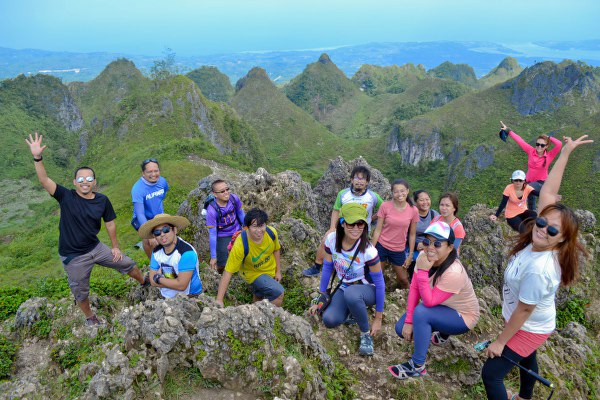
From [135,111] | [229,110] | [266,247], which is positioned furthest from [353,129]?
[266,247]

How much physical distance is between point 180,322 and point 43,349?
5117 mm

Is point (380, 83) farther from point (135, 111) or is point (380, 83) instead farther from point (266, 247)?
point (266, 247)

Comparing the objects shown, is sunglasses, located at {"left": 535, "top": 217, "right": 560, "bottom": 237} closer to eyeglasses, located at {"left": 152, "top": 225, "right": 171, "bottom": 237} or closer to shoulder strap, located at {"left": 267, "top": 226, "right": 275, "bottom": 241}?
shoulder strap, located at {"left": 267, "top": 226, "right": 275, "bottom": 241}

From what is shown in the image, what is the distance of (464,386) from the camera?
5.92 meters

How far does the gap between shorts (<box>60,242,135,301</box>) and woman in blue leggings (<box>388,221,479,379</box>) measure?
6.18 meters

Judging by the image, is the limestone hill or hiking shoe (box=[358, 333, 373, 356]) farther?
the limestone hill

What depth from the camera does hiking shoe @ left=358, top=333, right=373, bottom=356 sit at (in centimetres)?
627

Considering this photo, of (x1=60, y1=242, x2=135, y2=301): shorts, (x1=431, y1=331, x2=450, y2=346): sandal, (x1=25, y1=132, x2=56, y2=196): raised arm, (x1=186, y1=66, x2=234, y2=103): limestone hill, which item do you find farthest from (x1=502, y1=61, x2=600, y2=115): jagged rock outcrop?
(x1=25, y1=132, x2=56, y2=196): raised arm

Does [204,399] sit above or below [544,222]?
below

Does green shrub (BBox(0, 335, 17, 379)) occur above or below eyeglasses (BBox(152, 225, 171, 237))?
below

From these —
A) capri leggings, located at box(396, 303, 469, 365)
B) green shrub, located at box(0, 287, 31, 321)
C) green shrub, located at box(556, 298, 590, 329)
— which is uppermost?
capri leggings, located at box(396, 303, 469, 365)

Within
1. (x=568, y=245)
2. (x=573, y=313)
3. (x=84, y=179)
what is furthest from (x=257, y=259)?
(x=573, y=313)

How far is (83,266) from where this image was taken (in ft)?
24.0

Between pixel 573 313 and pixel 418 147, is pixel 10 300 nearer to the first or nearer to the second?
pixel 573 313
